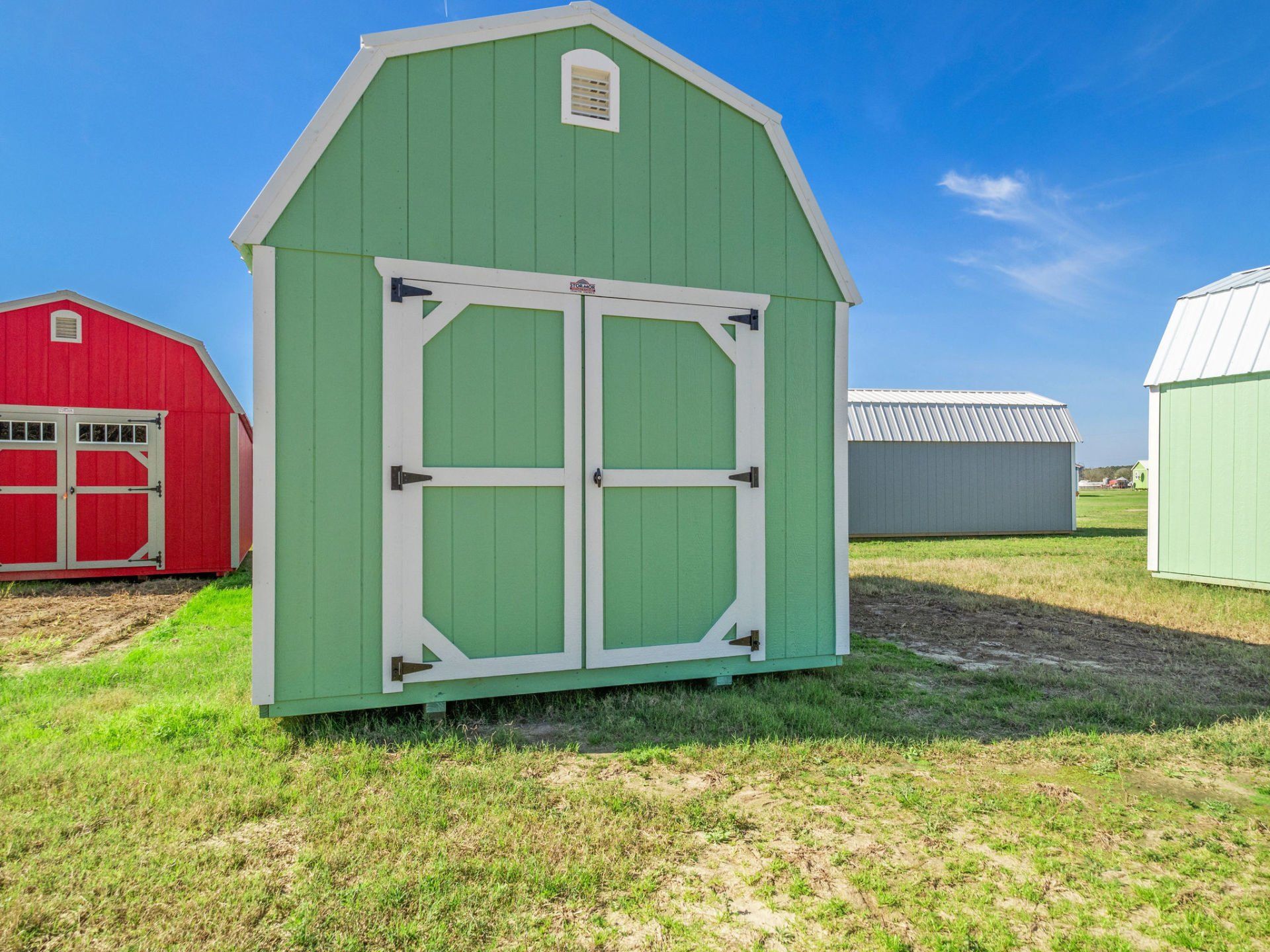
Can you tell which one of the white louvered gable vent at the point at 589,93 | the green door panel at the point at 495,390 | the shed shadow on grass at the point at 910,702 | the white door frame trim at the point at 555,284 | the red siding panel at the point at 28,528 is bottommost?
the shed shadow on grass at the point at 910,702

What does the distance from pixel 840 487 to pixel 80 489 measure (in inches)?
384

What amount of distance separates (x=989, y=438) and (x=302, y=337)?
16.9 metres

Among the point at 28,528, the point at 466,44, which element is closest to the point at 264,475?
the point at 466,44

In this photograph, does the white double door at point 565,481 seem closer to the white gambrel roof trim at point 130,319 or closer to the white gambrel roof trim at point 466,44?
the white gambrel roof trim at point 466,44

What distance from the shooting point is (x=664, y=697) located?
4383mm

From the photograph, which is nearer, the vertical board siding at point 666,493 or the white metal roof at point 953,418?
the vertical board siding at point 666,493

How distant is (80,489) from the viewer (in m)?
9.52

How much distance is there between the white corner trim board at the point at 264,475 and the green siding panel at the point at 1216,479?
975 cm

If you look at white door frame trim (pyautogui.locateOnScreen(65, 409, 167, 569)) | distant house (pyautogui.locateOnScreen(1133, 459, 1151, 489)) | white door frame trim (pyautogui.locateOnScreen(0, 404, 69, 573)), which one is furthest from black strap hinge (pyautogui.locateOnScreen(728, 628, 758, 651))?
distant house (pyautogui.locateOnScreen(1133, 459, 1151, 489))

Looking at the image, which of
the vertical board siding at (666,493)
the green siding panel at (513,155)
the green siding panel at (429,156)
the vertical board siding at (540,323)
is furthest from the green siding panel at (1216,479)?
the green siding panel at (429,156)

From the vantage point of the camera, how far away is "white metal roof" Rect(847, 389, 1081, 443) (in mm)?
16734

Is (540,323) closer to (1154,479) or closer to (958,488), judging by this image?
→ (1154,479)

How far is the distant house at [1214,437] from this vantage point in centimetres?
816

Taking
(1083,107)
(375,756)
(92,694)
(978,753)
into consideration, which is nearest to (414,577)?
(375,756)
